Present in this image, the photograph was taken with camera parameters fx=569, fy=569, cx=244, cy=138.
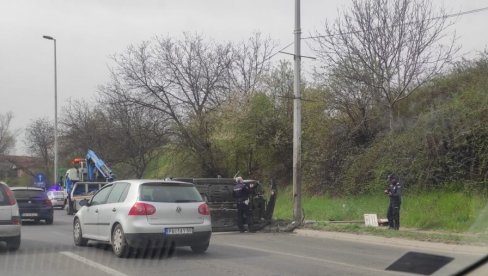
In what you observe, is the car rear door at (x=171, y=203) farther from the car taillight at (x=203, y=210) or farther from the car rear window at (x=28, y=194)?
the car rear window at (x=28, y=194)

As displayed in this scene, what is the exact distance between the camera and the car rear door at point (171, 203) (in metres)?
A: 10.6

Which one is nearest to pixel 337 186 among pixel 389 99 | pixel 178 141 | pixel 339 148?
pixel 339 148

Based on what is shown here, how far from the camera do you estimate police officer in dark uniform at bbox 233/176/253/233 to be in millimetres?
16344

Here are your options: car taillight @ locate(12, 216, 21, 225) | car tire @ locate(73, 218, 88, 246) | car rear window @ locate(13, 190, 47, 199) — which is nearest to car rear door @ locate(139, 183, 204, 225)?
car tire @ locate(73, 218, 88, 246)

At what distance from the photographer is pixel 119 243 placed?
10680 millimetres

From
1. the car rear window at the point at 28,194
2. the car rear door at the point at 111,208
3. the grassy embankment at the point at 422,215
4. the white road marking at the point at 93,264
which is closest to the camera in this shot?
the white road marking at the point at 93,264

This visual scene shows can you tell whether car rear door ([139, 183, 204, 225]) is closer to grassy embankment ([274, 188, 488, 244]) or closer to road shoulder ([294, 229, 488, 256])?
road shoulder ([294, 229, 488, 256])

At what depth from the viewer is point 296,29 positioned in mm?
17469

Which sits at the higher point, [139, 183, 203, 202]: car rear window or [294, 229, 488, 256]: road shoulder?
[139, 183, 203, 202]: car rear window

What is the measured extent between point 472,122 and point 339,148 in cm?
658

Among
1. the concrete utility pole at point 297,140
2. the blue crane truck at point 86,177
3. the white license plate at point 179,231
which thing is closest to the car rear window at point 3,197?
the white license plate at point 179,231

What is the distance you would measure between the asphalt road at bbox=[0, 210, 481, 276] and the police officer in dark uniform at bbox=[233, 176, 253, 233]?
7.38 feet

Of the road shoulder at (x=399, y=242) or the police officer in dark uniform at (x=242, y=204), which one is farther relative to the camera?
the police officer in dark uniform at (x=242, y=204)

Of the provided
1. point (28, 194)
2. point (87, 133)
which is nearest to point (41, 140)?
point (87, 133)
